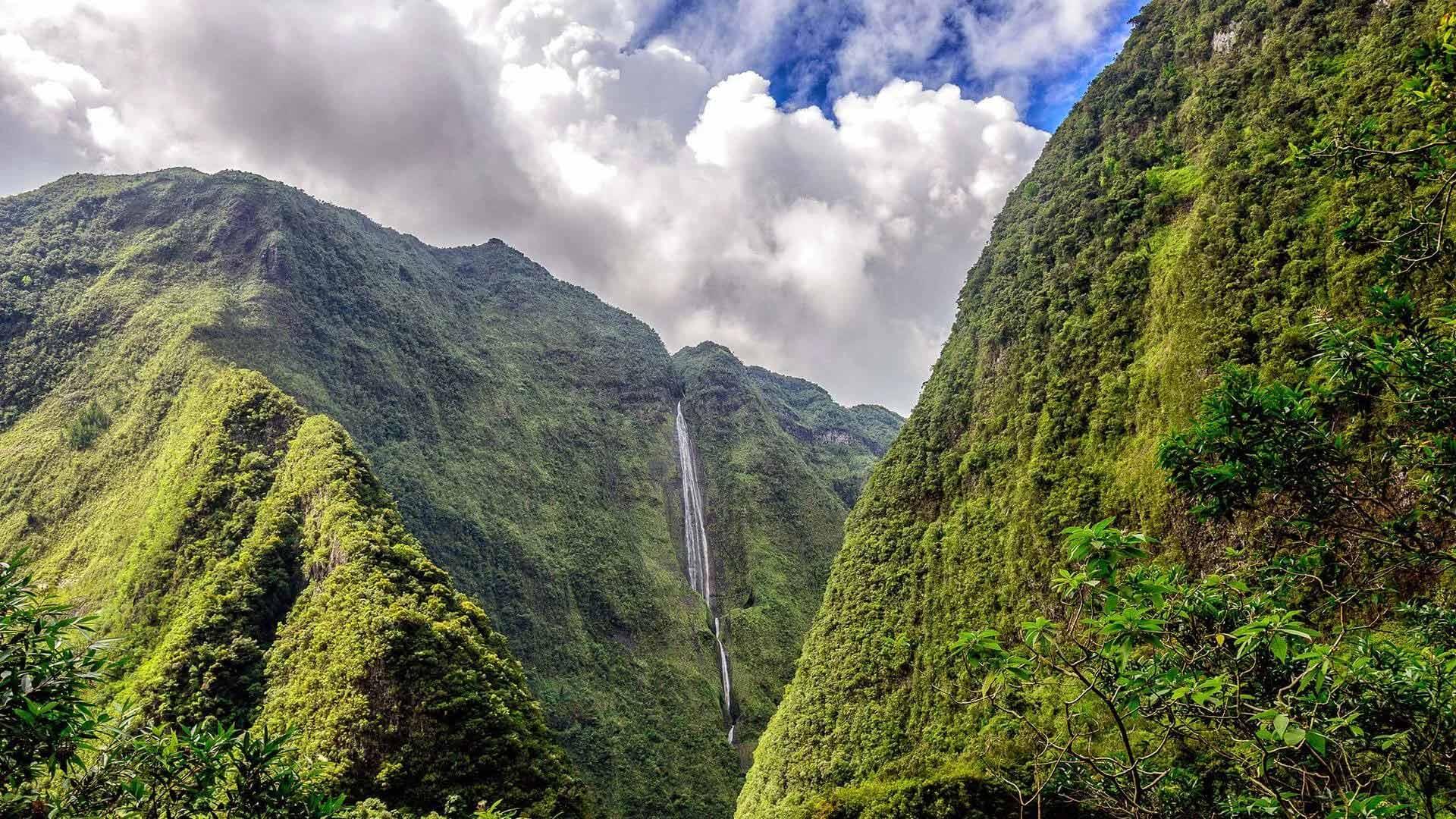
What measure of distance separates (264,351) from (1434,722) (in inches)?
2791

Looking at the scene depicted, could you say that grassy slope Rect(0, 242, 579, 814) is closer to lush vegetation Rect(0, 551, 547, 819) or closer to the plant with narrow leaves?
lush vegetation Rect(0, 551, 547, 819)

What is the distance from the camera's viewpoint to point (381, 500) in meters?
38.8

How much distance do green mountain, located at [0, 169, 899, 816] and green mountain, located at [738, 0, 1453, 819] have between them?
47.7ft

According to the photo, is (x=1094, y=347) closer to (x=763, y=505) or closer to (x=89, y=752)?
A: (x=89, y=752)

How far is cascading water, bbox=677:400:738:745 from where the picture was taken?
211 ft

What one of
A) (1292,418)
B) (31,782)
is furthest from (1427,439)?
(31,782)

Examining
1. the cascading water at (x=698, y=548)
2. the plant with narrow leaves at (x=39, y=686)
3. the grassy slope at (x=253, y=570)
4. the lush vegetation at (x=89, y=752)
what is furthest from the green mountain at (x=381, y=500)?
the plant with narrow leaves at (x=39, y=686)

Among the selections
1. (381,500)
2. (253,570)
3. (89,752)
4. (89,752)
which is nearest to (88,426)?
(381,500)

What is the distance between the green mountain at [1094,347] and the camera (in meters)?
21.5

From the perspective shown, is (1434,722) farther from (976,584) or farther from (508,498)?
(508,498)

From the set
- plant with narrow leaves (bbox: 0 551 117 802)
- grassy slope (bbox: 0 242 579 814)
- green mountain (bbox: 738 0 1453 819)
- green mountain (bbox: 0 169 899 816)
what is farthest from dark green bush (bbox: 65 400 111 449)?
plant with narrow leaves (bbox: 0 551 117 802)

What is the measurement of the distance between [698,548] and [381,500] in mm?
50067

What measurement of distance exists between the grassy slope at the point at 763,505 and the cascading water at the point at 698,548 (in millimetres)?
963

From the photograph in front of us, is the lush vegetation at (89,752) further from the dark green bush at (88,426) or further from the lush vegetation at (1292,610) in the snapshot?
the dark green bush at (88,426)
